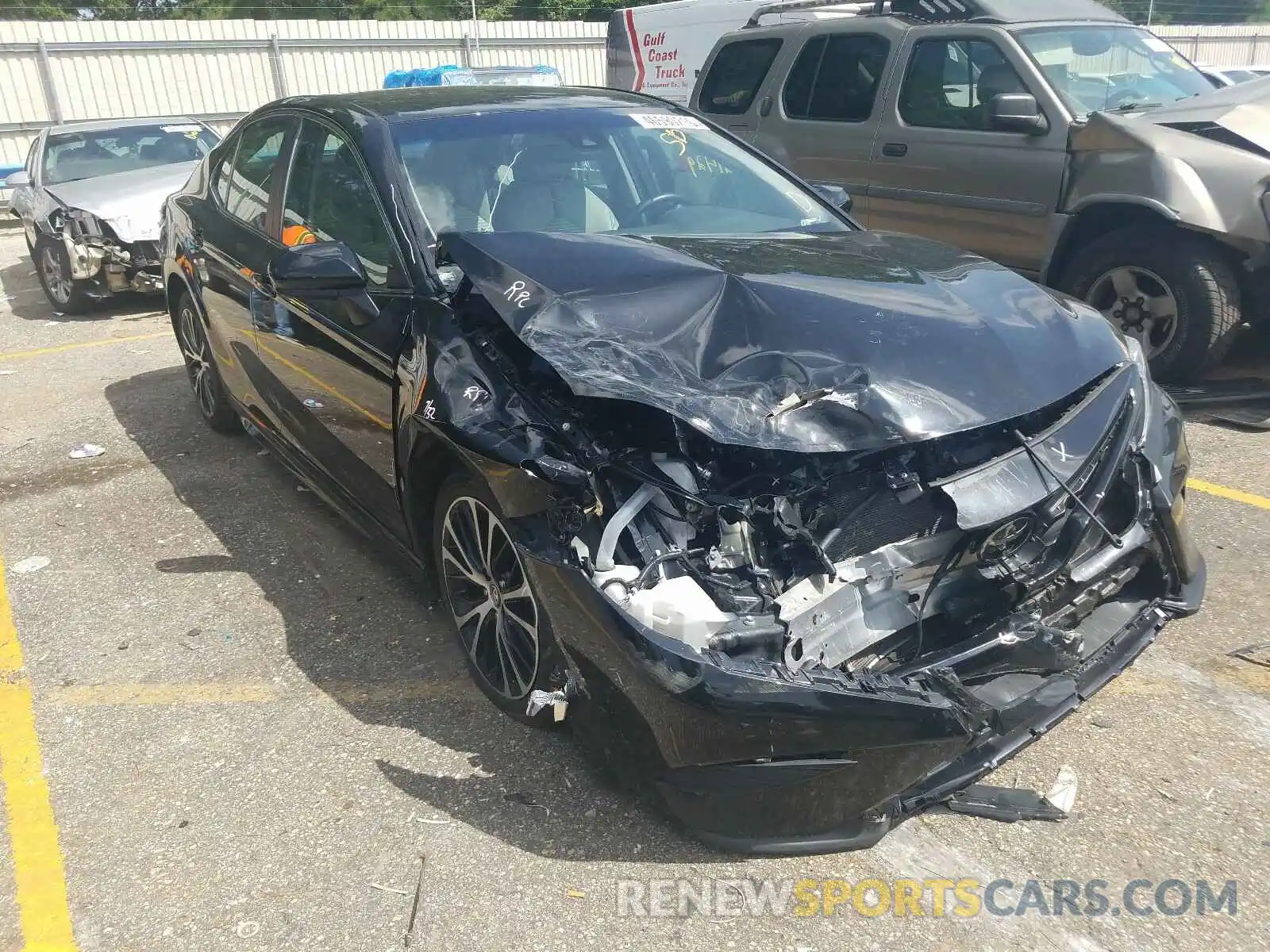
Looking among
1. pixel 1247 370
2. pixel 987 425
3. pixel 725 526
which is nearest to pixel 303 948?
pixel 725 526

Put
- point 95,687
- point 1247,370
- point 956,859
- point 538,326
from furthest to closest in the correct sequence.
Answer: point 1247,370 → point 95,687 → point 538,326 → point 956,859

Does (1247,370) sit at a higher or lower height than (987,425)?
lower

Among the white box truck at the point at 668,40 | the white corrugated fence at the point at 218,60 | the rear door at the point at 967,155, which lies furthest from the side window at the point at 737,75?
the white corrugated fence at the point at 218,60

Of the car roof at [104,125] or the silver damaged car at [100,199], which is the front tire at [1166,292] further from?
the car roof at [104,125]

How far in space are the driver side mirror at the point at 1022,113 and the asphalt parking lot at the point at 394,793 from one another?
8.29 feet

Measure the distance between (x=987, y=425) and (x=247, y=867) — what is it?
220cm

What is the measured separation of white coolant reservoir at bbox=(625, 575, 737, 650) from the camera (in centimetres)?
230

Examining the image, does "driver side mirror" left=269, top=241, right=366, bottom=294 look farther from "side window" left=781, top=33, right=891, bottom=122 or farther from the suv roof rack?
the suv roof rack

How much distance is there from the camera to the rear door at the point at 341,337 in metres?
3.39

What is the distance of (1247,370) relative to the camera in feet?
19.9

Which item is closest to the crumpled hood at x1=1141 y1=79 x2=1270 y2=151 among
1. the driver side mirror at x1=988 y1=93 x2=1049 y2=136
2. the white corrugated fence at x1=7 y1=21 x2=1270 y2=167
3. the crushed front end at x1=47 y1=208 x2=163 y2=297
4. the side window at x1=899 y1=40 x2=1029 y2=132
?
the driver side mirror at x1=988 y1=93 x2=1049 y2=136

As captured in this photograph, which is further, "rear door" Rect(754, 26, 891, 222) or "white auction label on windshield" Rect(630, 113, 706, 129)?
"rear door" Rect(754, 26, 891, 222)

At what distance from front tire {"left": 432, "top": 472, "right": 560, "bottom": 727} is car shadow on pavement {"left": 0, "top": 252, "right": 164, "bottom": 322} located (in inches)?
290

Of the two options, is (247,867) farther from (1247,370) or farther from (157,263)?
(157,263)
